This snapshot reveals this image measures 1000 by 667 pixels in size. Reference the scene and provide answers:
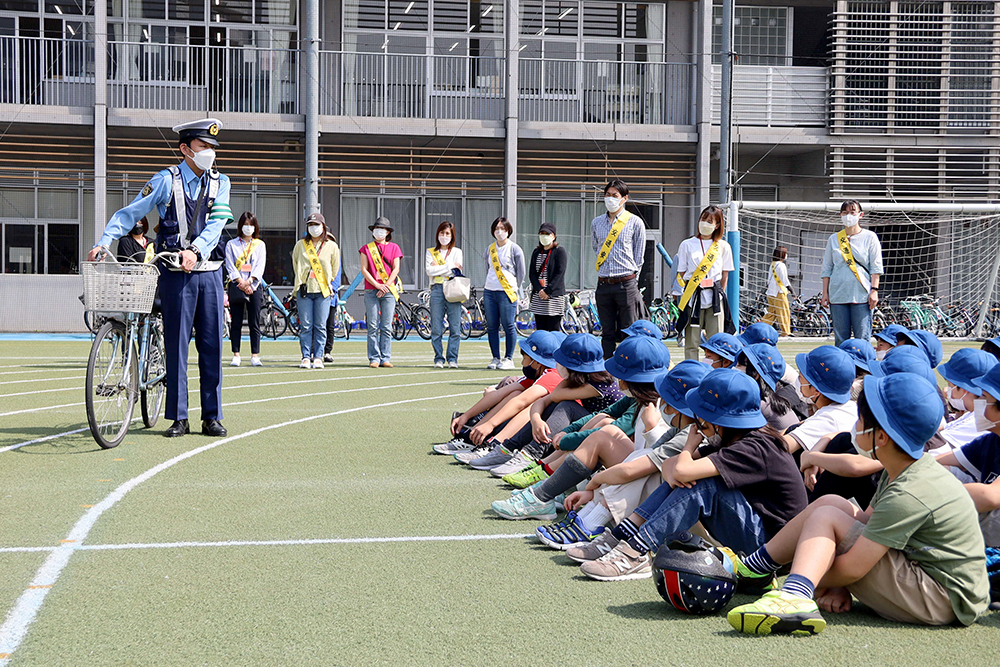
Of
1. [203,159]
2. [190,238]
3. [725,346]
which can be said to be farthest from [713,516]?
[203,159]

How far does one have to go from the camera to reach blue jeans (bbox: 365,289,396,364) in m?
15.2

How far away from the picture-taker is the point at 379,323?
15.5 metres

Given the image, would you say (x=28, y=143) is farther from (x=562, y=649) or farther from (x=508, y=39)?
(x=562, y=649)

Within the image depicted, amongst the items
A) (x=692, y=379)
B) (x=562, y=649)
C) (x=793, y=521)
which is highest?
(x=692, y=379)

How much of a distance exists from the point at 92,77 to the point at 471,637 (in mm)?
23396

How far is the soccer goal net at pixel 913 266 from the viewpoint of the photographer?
23.1 meters

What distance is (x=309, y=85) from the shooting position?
23562 mm

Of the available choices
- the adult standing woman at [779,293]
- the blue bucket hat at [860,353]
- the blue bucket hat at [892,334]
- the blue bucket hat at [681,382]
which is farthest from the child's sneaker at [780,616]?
the adult standing woman at [779,293]

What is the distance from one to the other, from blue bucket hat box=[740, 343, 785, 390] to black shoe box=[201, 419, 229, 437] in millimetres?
4390

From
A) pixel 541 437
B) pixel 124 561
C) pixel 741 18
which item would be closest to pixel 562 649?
pixel 124 561

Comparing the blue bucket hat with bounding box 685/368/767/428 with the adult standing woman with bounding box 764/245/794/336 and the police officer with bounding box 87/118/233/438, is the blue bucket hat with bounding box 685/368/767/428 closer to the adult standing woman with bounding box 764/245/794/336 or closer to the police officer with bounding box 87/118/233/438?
the police officer with bounding box 87/118/233/438

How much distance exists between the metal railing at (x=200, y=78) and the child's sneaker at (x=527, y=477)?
19.4 metres

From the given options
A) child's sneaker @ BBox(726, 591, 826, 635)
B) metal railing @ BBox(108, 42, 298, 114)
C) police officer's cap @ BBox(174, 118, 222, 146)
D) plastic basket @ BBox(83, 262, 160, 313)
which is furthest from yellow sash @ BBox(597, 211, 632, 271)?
metal railing @ BBox(108, 42, 298, 114)

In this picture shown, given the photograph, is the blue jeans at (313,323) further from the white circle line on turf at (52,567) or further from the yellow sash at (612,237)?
the white circle line on turf at (52,567)
